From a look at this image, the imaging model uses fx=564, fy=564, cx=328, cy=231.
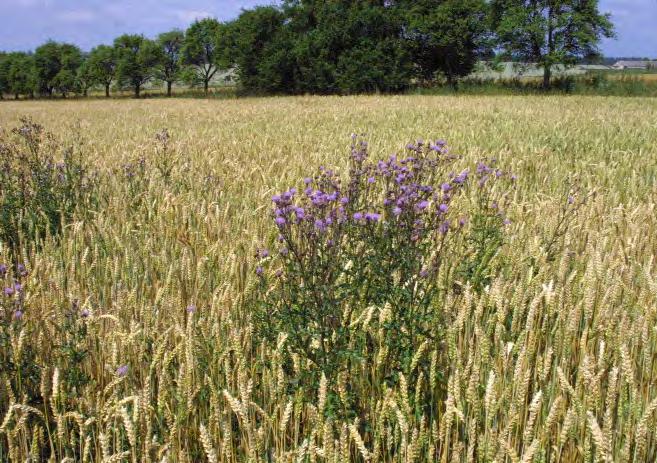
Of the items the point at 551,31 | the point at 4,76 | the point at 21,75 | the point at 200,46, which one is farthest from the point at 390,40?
the point at 4,76

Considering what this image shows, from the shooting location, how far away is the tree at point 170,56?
2040 inches

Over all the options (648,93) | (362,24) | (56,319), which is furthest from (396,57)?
(56,319)

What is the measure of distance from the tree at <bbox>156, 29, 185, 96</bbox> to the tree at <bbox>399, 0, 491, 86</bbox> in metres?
25.6

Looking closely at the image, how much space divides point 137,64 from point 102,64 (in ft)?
14.1

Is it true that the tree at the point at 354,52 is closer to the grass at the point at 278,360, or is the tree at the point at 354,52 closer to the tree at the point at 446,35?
the tree at the point at 446,35

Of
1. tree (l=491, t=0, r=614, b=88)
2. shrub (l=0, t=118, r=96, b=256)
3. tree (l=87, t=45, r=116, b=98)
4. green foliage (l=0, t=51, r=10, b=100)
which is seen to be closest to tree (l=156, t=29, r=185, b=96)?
tree (l=87, t=45, r=116, b=98)

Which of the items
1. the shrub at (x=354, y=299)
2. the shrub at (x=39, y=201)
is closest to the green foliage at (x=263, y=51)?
the shrub at (x=39, y=201)

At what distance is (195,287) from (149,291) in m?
0.26

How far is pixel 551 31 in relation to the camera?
31.0 meters

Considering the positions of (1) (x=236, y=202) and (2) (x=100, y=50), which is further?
(2) (x=100, y=50)

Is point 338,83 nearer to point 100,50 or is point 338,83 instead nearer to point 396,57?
point 396,57

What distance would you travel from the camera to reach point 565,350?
1912mm

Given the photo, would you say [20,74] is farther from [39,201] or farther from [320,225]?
[320,225]

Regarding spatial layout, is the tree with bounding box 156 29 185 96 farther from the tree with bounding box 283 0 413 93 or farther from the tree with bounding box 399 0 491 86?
the tree with bounding box 399 0 491 86
